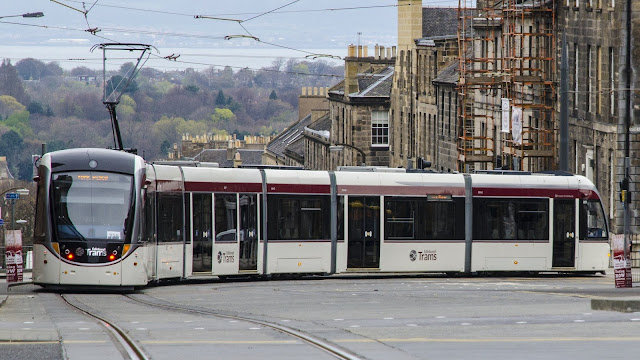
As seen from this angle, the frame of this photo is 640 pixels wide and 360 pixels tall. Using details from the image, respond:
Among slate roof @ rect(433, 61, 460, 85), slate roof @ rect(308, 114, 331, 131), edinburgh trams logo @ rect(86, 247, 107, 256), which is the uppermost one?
slate roof @ rect(433, 61, 460, 85)

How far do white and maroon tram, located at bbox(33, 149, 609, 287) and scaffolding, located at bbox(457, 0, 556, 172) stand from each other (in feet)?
54.0

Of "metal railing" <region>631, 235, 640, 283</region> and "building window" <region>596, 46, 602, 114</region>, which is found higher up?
"building window" <region>596, 46, 602, 114</region>

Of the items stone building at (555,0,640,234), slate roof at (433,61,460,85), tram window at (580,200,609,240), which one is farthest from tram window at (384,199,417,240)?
slate roof at (433,61,460,85)

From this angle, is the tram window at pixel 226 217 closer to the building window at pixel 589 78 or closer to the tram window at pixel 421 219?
the tram window at pixel 421 219

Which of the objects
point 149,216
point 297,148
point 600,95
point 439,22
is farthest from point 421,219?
point 297,148

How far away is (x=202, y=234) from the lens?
33.6 m

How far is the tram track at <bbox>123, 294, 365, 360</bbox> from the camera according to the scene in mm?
16859

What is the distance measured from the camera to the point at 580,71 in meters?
52.9

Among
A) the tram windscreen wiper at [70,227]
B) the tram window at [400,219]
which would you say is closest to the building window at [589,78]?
the tram window at [400,219]

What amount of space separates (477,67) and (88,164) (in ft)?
135

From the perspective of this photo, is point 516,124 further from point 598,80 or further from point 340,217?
point 340,217

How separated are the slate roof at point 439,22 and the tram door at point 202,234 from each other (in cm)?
4838

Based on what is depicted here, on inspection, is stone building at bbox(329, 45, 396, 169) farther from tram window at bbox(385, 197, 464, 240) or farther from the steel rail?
the steel rail

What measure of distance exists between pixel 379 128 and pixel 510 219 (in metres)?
52.6
